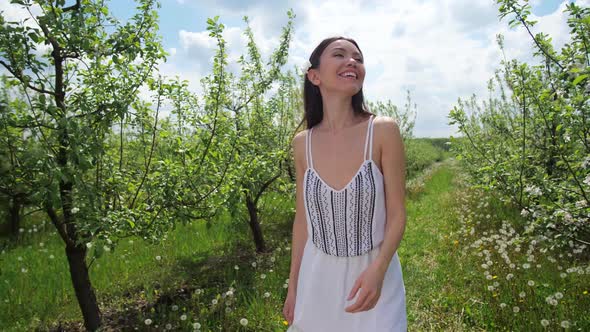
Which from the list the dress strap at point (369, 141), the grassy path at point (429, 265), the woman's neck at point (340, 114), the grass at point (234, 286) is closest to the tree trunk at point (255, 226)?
the grass at point (234, 286)

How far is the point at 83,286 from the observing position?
12.2 feet

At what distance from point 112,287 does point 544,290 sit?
459 cm

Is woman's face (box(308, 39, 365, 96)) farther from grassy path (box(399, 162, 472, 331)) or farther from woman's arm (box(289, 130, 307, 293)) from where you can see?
grassy path (box(399, 162, 472, 331))

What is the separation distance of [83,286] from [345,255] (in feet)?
9.76

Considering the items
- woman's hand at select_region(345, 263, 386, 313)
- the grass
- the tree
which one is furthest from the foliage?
the tree

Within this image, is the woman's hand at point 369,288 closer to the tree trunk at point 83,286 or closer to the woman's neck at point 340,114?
the woman's neck at point 340,114

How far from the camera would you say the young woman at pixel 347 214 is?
4.97ft

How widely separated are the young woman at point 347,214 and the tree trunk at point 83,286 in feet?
8.47

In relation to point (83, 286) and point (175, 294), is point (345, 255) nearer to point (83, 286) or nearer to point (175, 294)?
point (83, 286)

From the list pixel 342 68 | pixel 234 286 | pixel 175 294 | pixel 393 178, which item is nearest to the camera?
pixel 393 178

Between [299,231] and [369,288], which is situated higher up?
[299,231]

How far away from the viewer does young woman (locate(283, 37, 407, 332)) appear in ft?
4.97

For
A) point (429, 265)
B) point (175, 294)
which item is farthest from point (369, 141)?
point (429, 265)

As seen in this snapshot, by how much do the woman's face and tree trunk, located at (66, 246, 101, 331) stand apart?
116 inches
